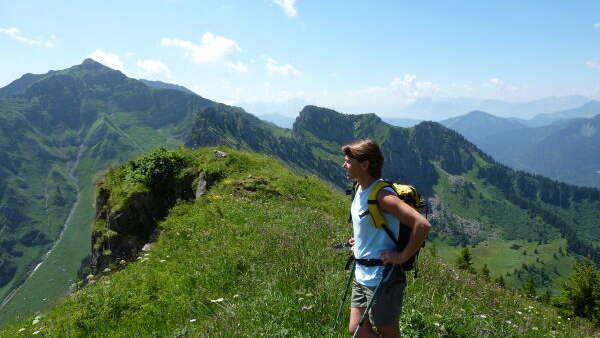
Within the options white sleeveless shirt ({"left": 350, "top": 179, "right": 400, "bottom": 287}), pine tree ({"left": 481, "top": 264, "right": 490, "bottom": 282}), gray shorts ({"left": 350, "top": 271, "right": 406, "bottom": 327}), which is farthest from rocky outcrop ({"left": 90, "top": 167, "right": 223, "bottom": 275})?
gray shorts ({"left": 350, "top": 271, "right": 406, "bottom": 327})

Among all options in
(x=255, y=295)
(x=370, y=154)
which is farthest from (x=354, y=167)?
(x=255, y=295)

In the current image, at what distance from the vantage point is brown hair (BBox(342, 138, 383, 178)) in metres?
4.48

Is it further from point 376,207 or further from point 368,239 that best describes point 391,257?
point 376,207

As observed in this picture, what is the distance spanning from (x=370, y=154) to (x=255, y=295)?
4.15m

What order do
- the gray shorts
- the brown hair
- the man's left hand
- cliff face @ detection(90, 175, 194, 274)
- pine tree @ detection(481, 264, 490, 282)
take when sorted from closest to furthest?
the man's left hand → the gray shorts → the brown hair → pine tree @ detection(481, 264, 490, 282) → cliff face @ detection(90, 175, 194, 274)

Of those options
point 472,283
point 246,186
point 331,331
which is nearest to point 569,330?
point 472,283

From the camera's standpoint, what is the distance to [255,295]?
7164 mm

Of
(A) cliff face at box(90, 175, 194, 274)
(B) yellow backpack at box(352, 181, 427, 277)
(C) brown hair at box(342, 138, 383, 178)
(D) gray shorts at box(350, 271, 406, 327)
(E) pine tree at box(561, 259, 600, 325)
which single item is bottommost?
(E) pine tree at box(561, 259, 600, 325)

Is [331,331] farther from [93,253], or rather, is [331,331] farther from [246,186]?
[93,253]

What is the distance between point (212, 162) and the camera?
787 inches

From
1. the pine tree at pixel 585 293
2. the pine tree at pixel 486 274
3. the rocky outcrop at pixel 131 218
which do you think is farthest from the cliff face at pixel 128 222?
the pine tree at pixel 585 293

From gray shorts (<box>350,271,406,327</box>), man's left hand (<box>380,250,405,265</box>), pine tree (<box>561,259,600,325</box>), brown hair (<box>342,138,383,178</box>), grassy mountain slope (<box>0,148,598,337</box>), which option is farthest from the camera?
pine tree (<box>561,259,600,325</box>)

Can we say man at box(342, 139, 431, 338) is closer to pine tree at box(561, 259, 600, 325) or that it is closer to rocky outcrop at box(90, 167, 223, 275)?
rocky outcrop at box(90, 167, 223, 275)

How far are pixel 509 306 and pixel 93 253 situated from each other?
1781cm
